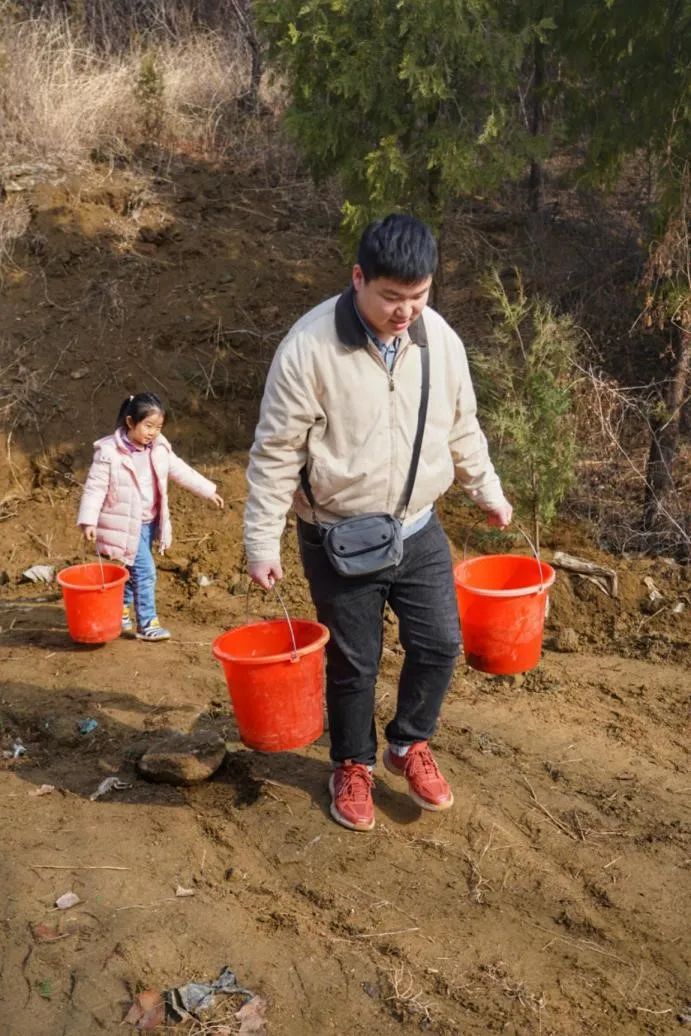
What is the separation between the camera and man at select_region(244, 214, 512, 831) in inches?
144

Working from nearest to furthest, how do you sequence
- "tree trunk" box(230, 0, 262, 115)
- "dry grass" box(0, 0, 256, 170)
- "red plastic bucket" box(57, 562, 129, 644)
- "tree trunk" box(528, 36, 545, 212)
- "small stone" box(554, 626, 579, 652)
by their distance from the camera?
"red plastic bucket" box(57, 562, 129, 644)
"small stone" box(554, 626, 579, 652)
"tree trunk" box(528, 36, 545, 212)
"dry grass" box(0, 0, 256, 170)
"tree trunk" box(230, 0, 262, 115)

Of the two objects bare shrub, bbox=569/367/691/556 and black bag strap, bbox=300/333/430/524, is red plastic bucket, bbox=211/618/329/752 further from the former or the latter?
bare shrub, bbox=569/367/691/556

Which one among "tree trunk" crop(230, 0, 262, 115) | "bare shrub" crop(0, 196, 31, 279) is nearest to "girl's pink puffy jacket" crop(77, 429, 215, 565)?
"bare shrub" crop(0, 196, 31, 279)

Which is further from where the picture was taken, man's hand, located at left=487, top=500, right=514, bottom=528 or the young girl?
the young girl

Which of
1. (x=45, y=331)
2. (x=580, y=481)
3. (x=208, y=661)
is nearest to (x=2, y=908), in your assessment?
(x=208, y=661)

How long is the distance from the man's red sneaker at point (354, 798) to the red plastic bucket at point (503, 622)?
2.38 ft

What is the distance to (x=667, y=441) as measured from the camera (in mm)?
7766

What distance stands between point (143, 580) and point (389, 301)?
359 centimetres

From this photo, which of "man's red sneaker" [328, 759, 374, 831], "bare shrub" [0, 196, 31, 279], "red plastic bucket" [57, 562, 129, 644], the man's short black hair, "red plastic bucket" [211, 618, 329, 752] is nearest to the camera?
the man's short black hair

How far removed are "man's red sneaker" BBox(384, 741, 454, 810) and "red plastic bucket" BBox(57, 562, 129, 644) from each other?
2457 mm

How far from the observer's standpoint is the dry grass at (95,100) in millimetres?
11094

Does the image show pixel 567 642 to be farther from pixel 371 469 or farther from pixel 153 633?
pixel 371 469

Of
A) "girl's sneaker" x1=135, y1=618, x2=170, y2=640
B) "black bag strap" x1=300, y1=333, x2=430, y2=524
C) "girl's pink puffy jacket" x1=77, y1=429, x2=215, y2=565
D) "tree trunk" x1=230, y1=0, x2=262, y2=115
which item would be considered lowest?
"girl's sneaker" x1=135, y1=618, x2=170, y2=640

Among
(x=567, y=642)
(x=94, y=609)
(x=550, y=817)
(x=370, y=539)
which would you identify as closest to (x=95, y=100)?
(x=94, y=609)
